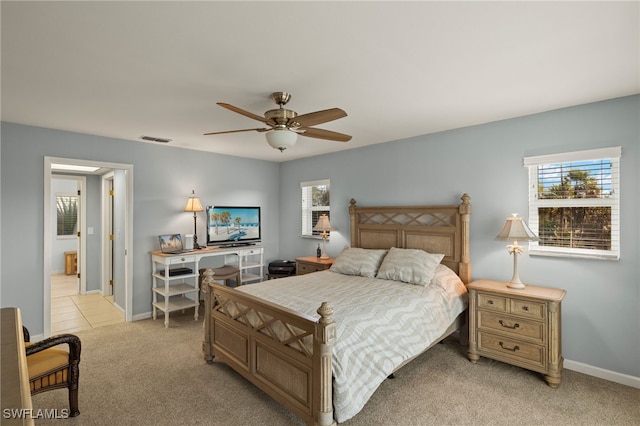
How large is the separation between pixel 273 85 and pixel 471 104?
1.89 m

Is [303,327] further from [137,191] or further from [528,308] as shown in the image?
[137,191]

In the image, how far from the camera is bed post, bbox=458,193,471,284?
3.70 m

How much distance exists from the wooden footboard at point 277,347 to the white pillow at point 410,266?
1648 mm

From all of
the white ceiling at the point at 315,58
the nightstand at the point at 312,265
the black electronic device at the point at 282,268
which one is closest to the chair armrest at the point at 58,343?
the white ceiling at the point at 315,58

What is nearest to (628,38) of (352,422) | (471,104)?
(471,104)

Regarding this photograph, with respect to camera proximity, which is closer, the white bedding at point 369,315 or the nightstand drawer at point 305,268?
the white bedding at point 369,315

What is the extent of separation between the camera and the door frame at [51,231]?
12.6 ft

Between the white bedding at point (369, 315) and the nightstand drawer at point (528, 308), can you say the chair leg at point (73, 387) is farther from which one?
the nightstand drawer at point (528, 308)

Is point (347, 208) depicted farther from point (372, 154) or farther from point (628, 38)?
point (628, 38)

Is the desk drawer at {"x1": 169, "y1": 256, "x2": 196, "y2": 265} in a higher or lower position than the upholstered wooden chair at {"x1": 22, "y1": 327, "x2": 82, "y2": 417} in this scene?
higher

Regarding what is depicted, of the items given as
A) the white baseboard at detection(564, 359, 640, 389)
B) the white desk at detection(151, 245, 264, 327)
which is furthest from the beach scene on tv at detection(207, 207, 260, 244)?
the white baseboard at detection(564, 359, 640, 389)

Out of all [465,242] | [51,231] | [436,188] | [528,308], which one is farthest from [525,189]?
[51,231]

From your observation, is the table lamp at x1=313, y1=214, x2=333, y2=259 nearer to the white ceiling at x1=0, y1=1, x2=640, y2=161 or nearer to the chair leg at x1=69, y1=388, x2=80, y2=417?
the white ceiling at x1=0, y1=1, x2=640, y2=161

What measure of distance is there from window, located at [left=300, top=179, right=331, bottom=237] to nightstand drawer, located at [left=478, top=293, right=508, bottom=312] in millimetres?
2816
